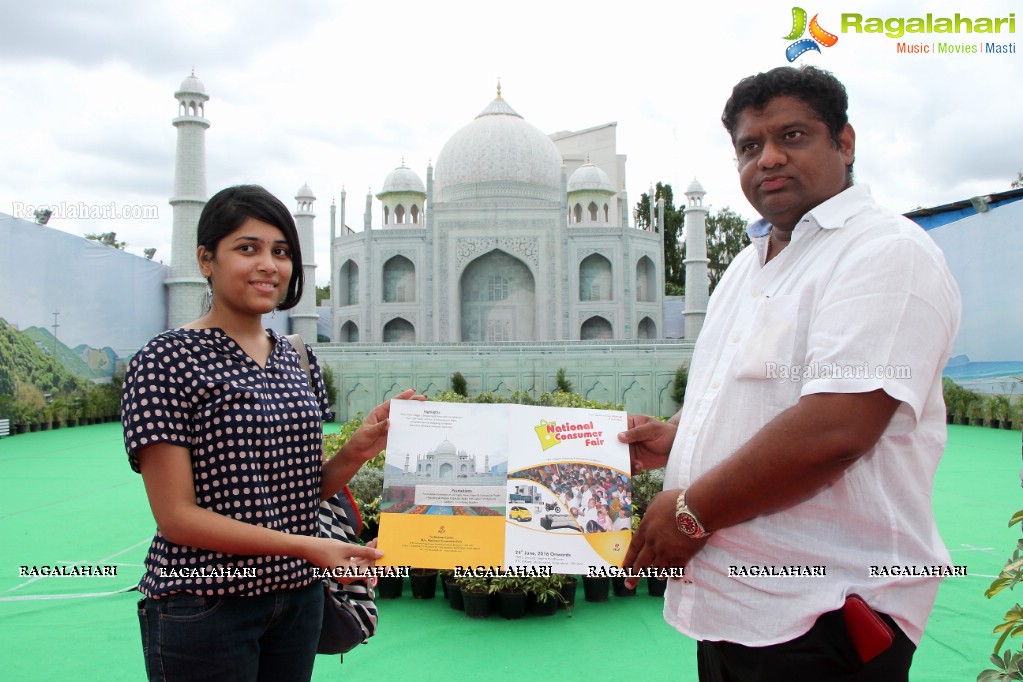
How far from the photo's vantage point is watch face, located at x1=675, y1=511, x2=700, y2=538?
1271 mm

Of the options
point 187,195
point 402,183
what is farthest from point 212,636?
point 402,183

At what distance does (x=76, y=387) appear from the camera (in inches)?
535

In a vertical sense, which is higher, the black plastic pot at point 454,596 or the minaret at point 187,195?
the minaret at point 187,195

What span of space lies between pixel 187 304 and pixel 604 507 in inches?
703

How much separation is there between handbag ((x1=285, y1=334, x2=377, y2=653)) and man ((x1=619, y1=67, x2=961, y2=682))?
0.67 meters

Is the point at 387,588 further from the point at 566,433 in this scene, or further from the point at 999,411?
the point at 999,411

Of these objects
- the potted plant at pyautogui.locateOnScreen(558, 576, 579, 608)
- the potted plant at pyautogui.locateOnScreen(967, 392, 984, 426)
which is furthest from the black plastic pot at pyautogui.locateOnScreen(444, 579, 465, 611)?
the potted plant at pyautogui.locateOnScreen(967, 392, 984, 426)

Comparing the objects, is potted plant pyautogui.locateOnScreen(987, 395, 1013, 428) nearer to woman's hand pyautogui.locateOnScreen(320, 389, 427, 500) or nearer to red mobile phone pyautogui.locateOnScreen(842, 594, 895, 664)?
red mobile phone pyautogui.locateOnScreen(842, 594, 895, 664)

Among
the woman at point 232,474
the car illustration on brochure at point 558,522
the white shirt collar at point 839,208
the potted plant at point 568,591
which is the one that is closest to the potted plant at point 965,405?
the potted plant at point 568,591

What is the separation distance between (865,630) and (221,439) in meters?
1.22

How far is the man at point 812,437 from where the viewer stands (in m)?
1.17

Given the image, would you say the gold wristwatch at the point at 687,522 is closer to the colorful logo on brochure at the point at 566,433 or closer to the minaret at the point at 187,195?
the colorful logo on brochure at the point at 566,433

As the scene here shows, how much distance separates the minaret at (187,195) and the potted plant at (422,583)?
1514 centimetres

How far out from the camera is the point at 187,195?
56.1 ft
